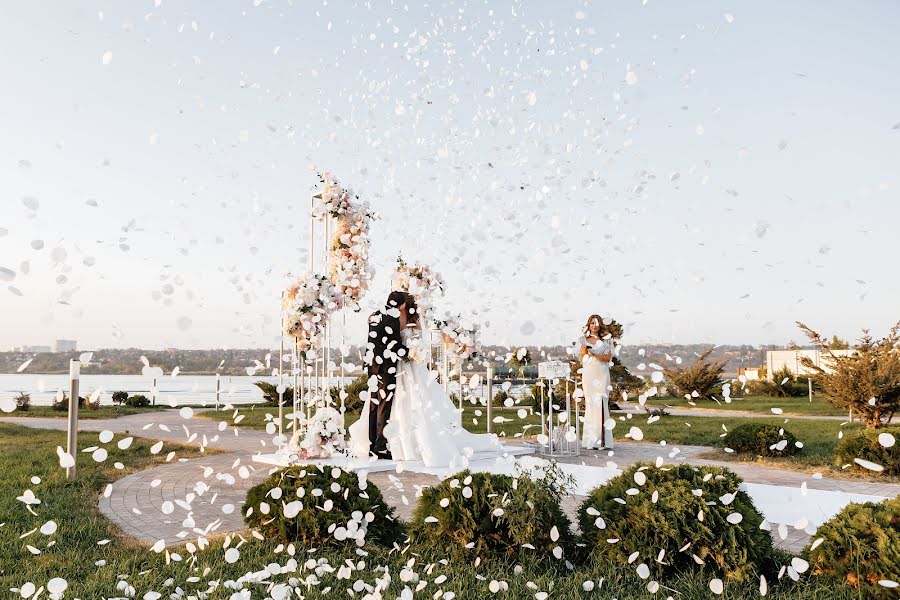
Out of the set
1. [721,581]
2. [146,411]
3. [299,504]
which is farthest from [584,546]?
[146,411]

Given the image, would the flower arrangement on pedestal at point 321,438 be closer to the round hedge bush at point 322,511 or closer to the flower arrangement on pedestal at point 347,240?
the flower arrangement on pedestal at point 347,240

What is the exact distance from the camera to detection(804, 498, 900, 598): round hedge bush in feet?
11.9

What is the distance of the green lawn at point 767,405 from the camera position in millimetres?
18698

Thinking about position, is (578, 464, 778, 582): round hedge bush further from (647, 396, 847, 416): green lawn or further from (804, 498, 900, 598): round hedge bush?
(647, 396, 847, 416): green lawn

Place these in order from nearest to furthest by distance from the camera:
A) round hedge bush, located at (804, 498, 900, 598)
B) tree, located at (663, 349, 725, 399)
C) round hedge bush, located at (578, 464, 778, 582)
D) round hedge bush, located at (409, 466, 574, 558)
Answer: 1. round hedge bush, located at (804, 498, 900, 598)
2. round hedge bush, located at (578, 464, 778, 582)
3. round hedge bush, located at (409, 466, 574, 558)
4. tree, located at (663, 349, 725, 399)

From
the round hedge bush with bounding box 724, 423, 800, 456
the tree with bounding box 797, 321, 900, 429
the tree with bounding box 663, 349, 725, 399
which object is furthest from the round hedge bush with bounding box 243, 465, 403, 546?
the tree with bounding box 663, 349, 725, 399

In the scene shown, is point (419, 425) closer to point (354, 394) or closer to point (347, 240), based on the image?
point (347, 240)

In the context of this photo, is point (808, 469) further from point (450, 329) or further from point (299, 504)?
point (299, 504)

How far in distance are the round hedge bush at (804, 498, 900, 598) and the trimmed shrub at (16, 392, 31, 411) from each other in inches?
918

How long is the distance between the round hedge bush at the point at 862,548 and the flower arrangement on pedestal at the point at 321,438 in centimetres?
663

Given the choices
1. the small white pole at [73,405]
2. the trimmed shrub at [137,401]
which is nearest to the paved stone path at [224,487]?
the small white pole at [73,405]

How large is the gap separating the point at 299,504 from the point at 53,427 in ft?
44.3

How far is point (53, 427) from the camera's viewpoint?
50.9ft

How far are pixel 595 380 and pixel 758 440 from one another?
2684mm
